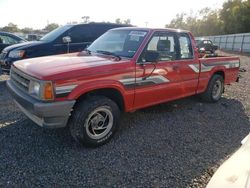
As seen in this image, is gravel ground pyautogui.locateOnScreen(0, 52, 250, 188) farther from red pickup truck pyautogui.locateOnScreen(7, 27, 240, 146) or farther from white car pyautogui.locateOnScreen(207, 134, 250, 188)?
white car pyautogui.locateOnScreen(207, 134, 250, 188)

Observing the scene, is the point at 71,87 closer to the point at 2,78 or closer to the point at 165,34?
the point at 165,34

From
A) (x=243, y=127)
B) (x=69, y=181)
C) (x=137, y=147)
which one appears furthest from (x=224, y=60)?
(x=69, y=181)

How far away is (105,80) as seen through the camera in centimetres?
379

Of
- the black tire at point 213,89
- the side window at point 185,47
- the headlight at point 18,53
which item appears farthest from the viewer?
the headlight at point 18,53

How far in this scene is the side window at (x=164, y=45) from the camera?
15.2 ft

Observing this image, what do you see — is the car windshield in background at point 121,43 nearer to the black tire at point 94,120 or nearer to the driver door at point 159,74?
the driver door at point 159,74

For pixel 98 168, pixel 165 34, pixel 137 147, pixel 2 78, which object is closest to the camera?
pixel 98 168

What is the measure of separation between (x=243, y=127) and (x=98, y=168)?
3114 millimetres

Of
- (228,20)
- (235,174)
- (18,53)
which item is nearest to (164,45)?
(235,174)

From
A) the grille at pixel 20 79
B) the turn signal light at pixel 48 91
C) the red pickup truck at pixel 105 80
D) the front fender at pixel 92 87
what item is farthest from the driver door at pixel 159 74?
the grille at pixel 20 79

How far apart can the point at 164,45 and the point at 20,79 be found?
266cm

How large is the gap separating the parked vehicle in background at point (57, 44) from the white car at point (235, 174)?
5286mm

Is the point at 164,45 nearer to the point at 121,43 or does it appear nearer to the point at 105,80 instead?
the point at 121,43

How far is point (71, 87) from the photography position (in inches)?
137
